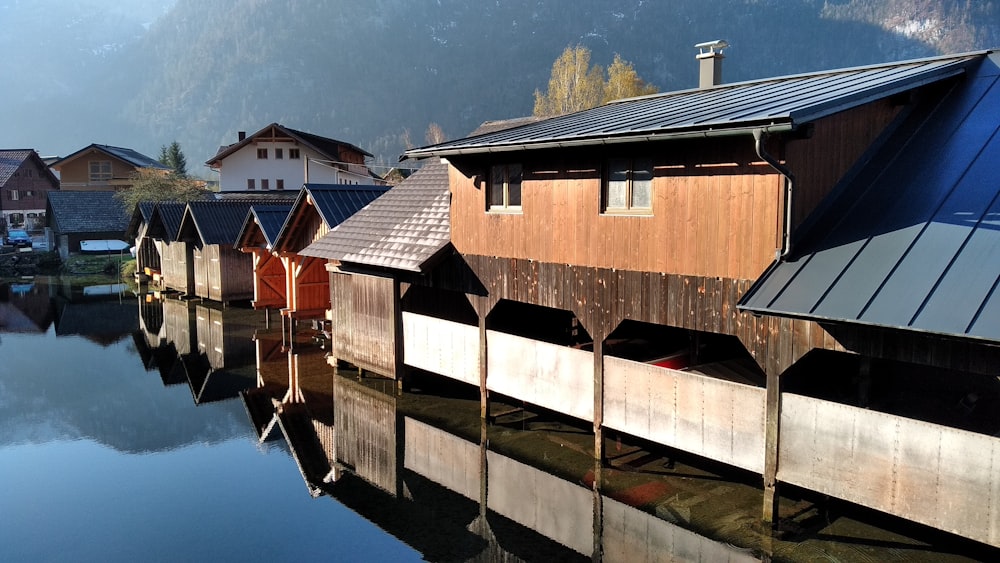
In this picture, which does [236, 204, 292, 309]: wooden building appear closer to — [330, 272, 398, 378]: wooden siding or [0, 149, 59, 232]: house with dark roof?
[330, 272, 398, 378]: wooden siding

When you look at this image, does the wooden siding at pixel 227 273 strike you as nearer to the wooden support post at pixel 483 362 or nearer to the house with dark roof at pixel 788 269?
the wooden support post at pixel 483 362

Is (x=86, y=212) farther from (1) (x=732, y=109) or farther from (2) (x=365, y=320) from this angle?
(1) (x=732, y=109)

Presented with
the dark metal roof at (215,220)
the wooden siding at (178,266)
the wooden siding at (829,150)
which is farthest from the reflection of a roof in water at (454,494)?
the wooden siding at (178,266)

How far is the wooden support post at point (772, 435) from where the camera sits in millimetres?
9945

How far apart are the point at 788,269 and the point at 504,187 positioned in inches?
244

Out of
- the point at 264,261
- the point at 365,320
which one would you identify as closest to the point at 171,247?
the point at 264,261

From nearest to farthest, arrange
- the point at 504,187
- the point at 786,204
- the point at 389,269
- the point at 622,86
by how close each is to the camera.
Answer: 1. the point at 786,204
2. the point at 504,187
3. the point at 389,269
4. the point at 622,86

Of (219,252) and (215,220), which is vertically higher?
(215,220)

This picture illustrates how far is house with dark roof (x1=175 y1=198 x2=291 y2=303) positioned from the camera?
31977 millimetres

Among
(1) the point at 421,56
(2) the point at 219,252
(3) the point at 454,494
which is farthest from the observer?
(1) the point at 421,56

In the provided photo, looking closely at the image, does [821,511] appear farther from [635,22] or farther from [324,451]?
[635,22]

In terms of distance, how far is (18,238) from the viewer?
57.8 metres

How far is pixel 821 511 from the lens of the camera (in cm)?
1086

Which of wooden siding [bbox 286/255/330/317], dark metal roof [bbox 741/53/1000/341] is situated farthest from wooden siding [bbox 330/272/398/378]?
dark metal roof [bbox 741/53/1000/341]
